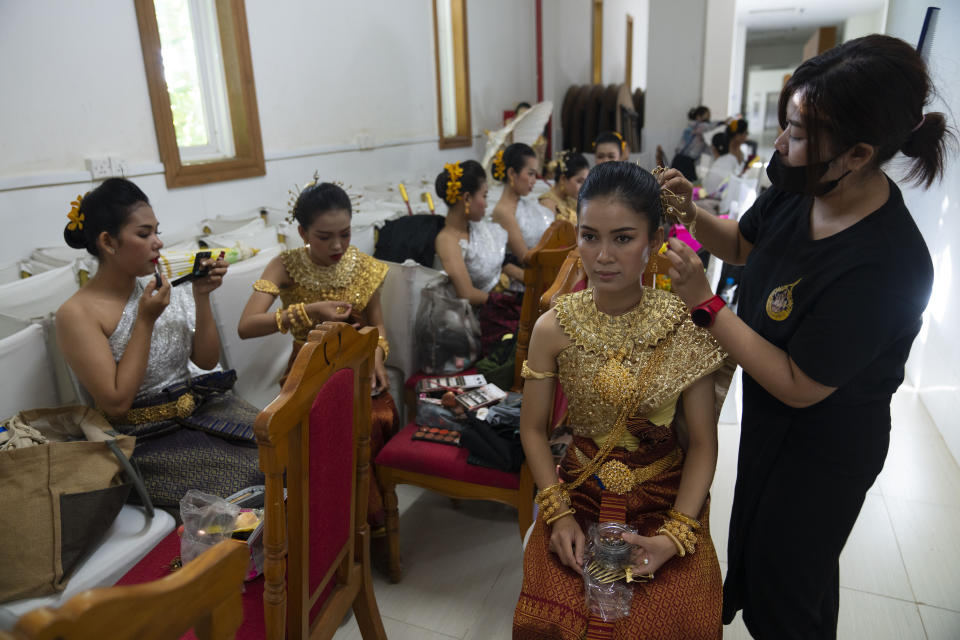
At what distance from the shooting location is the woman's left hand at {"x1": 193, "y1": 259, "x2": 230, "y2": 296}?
1.86 m

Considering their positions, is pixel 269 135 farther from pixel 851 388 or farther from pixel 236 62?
pixel 851 388

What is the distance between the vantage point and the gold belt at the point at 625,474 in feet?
4.38

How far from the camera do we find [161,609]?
23.3 inches

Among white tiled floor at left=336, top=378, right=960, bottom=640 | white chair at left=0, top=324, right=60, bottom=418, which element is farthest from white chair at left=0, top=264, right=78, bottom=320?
white tiled floor at left=336, top=378, right=960, bottom=640

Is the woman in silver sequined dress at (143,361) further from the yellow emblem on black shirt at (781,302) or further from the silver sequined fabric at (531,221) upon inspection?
the silver sequined fabric at (531,221)

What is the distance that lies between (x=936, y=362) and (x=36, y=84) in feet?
13.3

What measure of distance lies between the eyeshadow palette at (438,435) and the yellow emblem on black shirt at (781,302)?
1.06 m

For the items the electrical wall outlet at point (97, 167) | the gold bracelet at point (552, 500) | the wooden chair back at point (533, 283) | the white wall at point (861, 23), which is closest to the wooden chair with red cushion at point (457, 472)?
the wooden chair back at point (533, 283)

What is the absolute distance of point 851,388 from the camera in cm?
111

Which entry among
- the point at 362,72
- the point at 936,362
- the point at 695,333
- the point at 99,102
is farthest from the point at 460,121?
the point at 695,333

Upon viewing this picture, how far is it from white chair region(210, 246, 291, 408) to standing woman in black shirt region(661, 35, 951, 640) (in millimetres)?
1678

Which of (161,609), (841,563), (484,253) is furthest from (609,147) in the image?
(161,609)

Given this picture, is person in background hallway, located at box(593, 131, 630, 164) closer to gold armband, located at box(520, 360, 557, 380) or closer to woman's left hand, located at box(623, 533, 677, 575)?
gold armband, located at box(520, 360, 557, 380)

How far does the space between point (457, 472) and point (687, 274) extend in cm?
104
